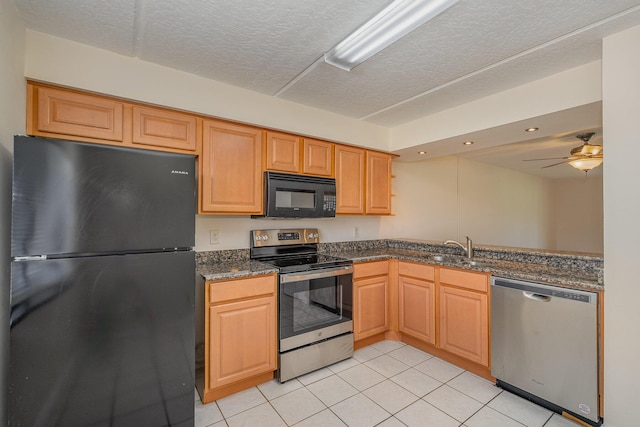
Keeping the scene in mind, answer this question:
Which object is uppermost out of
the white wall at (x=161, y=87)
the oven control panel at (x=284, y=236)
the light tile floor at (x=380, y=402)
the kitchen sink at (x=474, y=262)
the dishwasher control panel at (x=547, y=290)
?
the white wall at (x=161, y=87)

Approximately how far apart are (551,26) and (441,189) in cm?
308

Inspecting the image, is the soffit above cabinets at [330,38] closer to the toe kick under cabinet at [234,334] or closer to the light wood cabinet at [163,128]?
the light wood cabinet at [163,128]

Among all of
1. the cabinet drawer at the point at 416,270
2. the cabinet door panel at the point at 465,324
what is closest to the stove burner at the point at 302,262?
the cabinet drawer at the point at 416,270

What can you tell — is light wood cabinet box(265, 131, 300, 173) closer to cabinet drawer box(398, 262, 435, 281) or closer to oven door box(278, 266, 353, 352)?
oven door box(278, 266, 353, 352)

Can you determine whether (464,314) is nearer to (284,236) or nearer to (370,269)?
(370,269)

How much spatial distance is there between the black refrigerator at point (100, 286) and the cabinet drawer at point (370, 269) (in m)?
1.56

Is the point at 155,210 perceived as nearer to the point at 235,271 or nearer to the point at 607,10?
the point at 235,271

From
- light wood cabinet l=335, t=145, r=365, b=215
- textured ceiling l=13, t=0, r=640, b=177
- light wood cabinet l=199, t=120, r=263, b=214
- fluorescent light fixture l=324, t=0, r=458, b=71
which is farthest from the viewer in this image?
light wood cabinet l=335, t=145, r=365, b=215

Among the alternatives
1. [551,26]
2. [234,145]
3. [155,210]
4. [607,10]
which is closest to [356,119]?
[234,145]

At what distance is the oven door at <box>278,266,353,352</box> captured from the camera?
7.52 ft

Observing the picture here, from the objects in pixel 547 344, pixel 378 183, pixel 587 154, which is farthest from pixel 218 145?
pixel 587 154

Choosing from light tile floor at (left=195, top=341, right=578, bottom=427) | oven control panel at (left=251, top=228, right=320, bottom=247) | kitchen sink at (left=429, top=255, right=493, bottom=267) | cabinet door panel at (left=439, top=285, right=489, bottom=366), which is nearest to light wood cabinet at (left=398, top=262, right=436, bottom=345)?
cabinet door panel at (left=439, top=285, right=489, bottom=366)

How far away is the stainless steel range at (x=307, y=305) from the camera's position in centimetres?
229

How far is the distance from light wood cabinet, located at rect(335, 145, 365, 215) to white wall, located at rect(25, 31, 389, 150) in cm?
17
